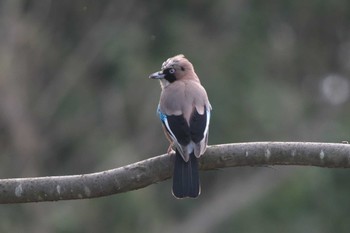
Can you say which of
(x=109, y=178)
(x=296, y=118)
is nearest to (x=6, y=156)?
(x=296, y=118)

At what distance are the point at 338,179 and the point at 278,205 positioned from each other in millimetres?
1912

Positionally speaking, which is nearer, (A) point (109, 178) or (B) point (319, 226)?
(A) point (109, 178)

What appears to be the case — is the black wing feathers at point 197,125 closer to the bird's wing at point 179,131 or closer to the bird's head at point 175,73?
the bird's wing at point 179,131

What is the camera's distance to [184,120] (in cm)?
963

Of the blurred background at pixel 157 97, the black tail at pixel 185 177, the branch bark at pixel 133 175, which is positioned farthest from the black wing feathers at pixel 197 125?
the blurred background at pixel 157 97

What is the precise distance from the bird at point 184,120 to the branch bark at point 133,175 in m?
0.43

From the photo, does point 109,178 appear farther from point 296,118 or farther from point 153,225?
point 296,118

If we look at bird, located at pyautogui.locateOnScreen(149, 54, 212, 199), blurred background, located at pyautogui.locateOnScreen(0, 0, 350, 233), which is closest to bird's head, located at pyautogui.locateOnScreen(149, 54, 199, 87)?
bird, located at pyautogui.locateOnScreen(149, 54, 212, 199)

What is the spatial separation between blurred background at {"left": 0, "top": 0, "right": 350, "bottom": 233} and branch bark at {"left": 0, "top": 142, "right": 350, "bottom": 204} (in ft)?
41.9

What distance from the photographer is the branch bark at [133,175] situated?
8.49 metres

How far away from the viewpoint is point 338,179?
86.2 ft

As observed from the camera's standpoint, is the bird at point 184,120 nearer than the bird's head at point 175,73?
Yes

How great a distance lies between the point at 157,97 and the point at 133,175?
48.1 ft

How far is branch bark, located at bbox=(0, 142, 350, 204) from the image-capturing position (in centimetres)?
849
